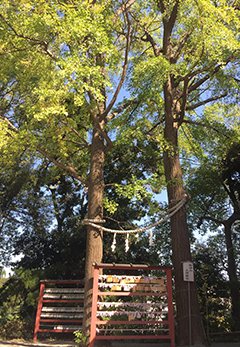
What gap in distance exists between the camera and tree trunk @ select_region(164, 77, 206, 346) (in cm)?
491

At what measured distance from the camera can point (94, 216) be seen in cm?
589

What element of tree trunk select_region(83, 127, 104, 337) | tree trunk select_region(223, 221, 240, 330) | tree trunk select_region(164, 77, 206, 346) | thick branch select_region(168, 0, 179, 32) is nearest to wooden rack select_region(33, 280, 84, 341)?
tree trunk select_region(83, 127, 104, 337)

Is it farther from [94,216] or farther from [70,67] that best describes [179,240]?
[70,67]

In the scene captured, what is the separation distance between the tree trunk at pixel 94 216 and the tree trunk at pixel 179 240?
1599 mm

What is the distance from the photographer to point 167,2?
7090 mm

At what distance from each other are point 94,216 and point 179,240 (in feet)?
6.19

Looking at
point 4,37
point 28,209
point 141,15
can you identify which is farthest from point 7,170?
point 141,15

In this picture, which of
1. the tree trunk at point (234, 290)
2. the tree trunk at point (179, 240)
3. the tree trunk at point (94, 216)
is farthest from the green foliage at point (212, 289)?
the tree trunk at point (94, 216)

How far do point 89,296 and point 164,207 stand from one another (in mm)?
5441

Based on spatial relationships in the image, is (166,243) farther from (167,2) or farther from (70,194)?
(167,2)

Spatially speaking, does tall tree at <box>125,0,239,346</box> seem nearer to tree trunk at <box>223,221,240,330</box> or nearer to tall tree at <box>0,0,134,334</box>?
tall tree at <box>0,0,134,334</box>

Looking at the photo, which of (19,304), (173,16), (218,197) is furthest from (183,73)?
(19,304)

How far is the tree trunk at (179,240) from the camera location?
16.1 ft

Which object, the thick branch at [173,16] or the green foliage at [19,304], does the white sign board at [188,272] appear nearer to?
the green foliage at [19,304]
